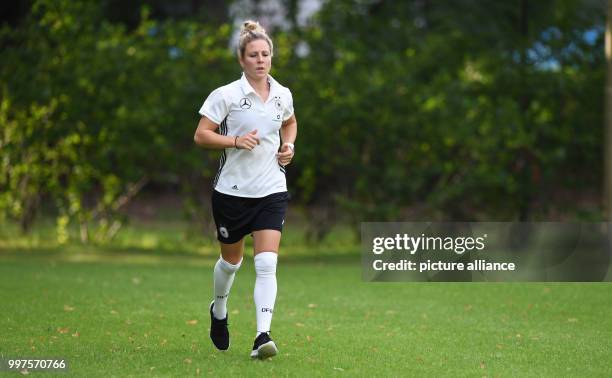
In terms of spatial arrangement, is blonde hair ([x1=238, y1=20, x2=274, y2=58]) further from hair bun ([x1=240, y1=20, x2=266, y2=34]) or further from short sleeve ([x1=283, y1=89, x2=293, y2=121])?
short sleeve ([x1=283, y1=89, x2=293, y2=121])

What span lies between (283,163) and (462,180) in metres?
9.59

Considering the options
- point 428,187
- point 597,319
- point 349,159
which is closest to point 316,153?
point 349,159

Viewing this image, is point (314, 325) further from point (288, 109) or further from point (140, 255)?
point (140, 255)

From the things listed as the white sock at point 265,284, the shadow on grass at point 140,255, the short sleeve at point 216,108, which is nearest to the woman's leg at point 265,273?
the white sock at point 265,284

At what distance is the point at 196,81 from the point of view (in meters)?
15.5

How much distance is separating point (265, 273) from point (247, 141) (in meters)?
0.88

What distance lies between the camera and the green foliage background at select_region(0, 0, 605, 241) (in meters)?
15.4

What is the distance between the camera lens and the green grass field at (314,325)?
6543 mm

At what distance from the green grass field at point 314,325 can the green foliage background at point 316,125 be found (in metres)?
2.83

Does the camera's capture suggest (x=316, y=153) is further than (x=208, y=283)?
Yes

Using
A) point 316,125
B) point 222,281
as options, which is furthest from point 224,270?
point 316,125

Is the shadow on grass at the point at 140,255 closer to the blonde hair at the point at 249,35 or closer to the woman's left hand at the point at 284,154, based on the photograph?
the woman's left hand at the point at 284,154

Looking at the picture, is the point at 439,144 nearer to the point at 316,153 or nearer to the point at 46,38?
the point at 316,153

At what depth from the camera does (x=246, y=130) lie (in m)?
6.61
